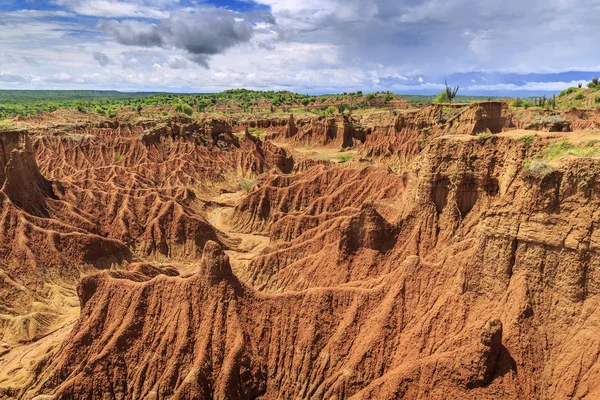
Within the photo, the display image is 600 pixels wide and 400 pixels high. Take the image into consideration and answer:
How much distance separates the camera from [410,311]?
65.9 feet

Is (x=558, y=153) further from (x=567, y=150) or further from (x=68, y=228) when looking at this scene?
(x=68, y=228)

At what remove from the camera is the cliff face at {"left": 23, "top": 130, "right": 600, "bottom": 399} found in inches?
638

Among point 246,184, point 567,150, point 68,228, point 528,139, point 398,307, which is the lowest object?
point 68,228

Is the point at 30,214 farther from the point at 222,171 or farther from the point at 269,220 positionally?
the point at 222,171

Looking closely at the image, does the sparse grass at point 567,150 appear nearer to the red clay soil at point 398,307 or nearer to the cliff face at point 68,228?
the red clay soil at point 398,307

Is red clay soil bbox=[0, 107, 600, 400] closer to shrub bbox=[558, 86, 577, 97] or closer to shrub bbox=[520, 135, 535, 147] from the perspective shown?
shrub bbox=[520, 135, 535, 147]

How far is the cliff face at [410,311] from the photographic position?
16.2m

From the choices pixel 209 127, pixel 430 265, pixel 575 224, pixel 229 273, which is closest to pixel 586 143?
pixel 575 224

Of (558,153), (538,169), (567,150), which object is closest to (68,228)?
(538,169)

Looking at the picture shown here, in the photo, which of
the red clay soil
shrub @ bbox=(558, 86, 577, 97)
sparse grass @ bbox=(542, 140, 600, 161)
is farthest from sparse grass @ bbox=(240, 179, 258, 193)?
shrub @ bbox=(558, 86, 577, 97)

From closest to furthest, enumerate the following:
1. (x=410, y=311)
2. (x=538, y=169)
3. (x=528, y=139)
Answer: (x=538, y=169) < (x=410, y=311) < (x=528, y=139)

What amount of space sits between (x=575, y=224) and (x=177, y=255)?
117 ft

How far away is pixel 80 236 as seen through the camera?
37.6 metres

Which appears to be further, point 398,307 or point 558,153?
point 398,307
